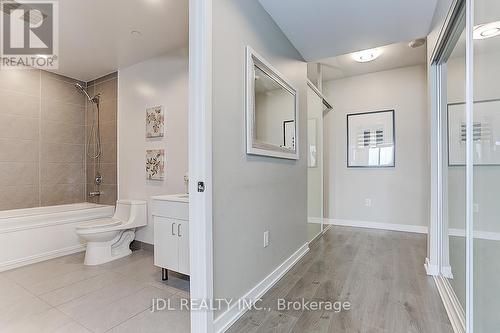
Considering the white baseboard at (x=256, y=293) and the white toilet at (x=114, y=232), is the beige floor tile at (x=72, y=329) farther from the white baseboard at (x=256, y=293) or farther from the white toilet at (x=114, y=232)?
the white toilet at (x=114, y=232)

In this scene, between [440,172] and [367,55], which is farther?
[367,55]

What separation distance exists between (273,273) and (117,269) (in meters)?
1.58

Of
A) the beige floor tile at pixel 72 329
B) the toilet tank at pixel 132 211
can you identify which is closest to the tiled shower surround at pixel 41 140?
the toilet tank at pixel 132 211

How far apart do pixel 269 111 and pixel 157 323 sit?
172cm

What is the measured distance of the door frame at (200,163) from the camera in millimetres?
1304

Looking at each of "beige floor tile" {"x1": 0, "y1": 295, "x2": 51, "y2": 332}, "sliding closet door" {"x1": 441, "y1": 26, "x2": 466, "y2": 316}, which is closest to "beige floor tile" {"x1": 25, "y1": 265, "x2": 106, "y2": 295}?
"beige floor tile" {"x1": 0, "y1": 295, "x2": 51, "y2": 332}

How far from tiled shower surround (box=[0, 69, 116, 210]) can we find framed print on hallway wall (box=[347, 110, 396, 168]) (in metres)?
3.69

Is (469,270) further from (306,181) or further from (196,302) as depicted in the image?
(306,181)

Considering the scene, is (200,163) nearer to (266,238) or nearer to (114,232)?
(266,238)

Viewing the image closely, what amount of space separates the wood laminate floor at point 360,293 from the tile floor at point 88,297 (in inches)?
24.5

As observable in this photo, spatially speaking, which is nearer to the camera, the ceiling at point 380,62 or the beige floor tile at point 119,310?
the beige floor tile at point 119,310

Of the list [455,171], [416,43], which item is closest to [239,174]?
[455,171]

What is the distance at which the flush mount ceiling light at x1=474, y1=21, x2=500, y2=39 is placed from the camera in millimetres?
959

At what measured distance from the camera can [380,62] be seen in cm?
355
